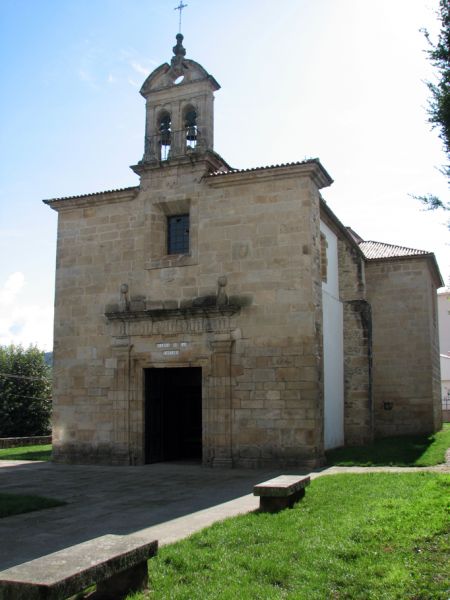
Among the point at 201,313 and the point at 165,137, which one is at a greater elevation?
the point at 165,137

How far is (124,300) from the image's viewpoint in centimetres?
1518

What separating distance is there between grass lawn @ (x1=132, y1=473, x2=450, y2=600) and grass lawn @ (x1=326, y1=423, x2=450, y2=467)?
521 centimetres

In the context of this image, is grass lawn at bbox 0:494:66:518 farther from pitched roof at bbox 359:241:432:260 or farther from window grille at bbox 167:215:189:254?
pitched roof at bbox 359:241:432:260

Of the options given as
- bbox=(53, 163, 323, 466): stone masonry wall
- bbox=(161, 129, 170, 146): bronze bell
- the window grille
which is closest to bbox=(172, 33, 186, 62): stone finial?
bbox=(161, 129, 170, 146): bronze bell

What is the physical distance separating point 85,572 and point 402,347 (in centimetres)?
1771

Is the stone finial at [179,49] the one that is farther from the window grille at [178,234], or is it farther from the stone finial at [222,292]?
the stone finial at [222,292]

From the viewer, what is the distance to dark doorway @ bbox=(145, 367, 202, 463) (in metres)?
15.1

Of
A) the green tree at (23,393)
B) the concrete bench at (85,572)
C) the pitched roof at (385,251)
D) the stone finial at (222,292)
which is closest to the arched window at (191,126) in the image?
the stone finial at (222,292)

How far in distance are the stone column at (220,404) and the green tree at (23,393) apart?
19.2 metres

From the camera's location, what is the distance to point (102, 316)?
1549 centimetres

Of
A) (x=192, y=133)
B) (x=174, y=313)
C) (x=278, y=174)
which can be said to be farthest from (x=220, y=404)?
(x=192, y=133)

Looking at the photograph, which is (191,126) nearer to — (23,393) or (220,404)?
(220,404)

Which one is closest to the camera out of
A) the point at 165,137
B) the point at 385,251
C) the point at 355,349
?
the point at 165,137

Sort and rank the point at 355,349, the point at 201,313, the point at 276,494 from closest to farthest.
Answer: the point at 276,494 → the point at 201,313 → the point at 355,349
